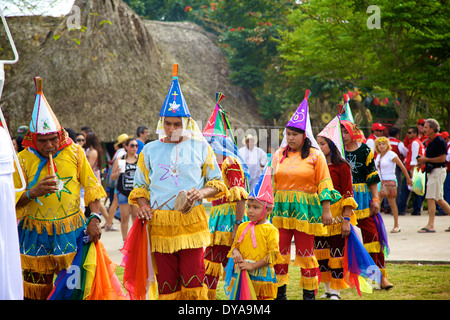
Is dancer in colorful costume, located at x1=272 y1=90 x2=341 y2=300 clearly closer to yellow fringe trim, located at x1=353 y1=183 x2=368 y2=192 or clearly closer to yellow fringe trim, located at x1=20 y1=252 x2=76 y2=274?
yellow fringe trim, located at x1=353 y1=183 x2=368 y2=192

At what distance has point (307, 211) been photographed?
5.38 meters

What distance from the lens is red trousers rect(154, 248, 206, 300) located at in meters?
4.45

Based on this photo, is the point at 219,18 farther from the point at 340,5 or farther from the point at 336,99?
the point at 340,5

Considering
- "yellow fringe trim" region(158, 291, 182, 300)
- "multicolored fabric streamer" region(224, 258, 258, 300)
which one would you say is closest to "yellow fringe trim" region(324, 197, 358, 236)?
"multicolored fabric streamer" region(224, 258, 258, 300)

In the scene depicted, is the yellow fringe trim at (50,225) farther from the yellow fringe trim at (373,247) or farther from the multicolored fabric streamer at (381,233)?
the multicolored fabric streamer at (381,233)

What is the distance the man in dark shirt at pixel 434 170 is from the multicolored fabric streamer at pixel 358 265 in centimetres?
459

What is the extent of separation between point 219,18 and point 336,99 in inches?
327

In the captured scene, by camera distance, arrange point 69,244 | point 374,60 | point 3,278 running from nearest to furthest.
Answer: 1. point 3,278
2. point 69,244
3. point 374,60

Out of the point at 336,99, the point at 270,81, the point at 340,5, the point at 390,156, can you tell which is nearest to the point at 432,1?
the point at 340,5

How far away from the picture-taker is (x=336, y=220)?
5.98m

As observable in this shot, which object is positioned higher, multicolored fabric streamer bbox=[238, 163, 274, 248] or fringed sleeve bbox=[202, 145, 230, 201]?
fringed sleeve bbox=[202, 145, 230, 201]

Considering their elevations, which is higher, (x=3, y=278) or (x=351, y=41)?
(x=351, y=41)

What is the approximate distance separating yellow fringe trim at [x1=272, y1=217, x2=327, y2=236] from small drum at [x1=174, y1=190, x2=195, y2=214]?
4.81 feet

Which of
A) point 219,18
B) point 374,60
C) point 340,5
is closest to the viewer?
point 340,5
